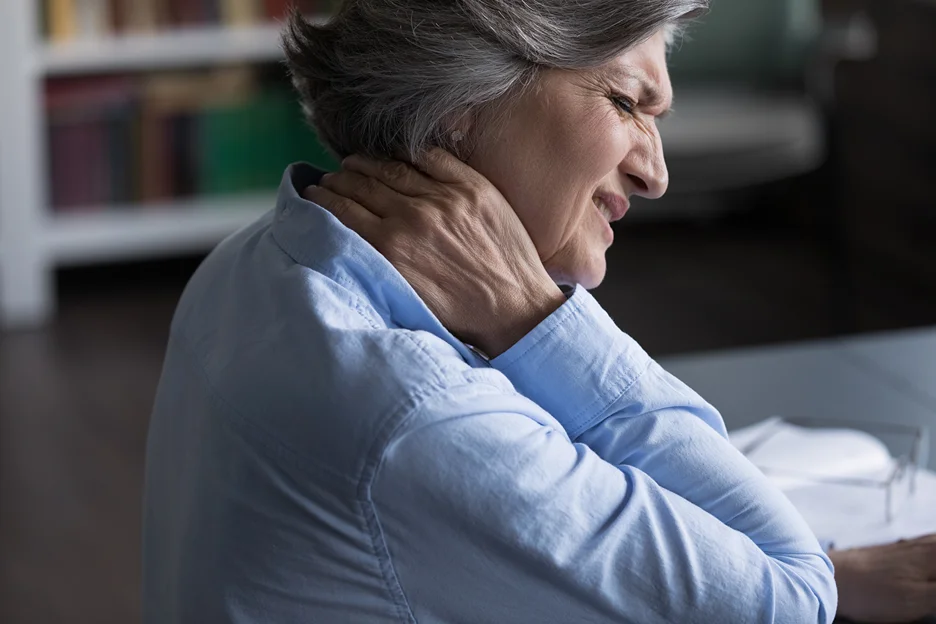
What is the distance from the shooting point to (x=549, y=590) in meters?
0.79

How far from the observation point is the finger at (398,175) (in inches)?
Result: 36.3

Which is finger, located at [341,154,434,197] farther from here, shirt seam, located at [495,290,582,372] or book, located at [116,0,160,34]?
book, located at [116,0,160,34]

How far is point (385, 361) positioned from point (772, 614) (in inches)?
11.6

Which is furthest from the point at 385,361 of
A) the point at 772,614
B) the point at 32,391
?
the point at 32,391

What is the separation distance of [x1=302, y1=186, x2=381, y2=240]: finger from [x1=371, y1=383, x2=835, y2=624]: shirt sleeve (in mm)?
161

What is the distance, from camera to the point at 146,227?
3.75 meters

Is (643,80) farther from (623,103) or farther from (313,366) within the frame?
(313,366)

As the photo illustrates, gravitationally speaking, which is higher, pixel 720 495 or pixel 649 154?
pixel 649 154

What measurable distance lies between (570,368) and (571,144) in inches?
6.2

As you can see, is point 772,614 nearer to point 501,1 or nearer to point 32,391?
point 501,1

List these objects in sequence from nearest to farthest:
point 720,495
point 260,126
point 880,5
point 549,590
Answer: point 549,590
point 720,495
point 880,5
point 260,126

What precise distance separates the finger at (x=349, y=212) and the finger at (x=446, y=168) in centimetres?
5

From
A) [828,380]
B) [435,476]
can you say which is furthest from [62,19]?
[435,476]

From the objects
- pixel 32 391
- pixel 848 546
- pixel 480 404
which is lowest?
pixel 32 391
